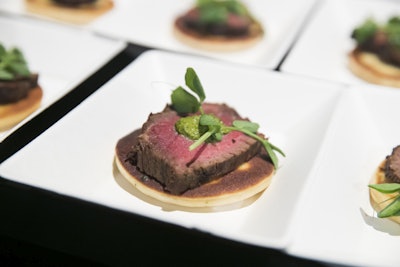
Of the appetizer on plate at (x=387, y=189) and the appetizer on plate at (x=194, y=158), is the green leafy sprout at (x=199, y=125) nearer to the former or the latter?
the appetizer on plate at (x=194, y=158)

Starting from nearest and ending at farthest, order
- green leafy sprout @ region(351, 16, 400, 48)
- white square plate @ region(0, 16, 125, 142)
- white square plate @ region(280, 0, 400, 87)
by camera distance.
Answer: white square plate @ region(0, 16, 125, 142)
white square plate @ region(280, 0, 400, 87)
green leafy sprout @ region(351, 16, 400, 48)

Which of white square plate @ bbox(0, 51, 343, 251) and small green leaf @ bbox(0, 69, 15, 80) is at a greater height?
white square plate @ bbox(0, 51, 343, 251)

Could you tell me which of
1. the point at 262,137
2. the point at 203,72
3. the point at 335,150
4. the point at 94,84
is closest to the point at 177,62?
the point at 203,72

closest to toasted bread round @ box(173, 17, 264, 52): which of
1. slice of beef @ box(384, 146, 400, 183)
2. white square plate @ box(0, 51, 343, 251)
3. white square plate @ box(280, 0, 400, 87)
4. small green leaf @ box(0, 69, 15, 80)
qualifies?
white square plate @ box(280, 0, 400, 87)

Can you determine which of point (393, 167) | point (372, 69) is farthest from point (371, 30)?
point (393, 167)

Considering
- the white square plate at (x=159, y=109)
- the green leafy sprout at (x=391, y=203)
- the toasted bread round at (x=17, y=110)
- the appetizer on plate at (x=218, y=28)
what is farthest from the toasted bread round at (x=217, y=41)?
the green leafy sprout at (x=391, y=203)

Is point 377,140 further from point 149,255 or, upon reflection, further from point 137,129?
point 149,255

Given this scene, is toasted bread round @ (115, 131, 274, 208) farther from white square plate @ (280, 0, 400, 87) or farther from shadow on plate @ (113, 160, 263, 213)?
white square plate @ (280, 0, 400, 87)
